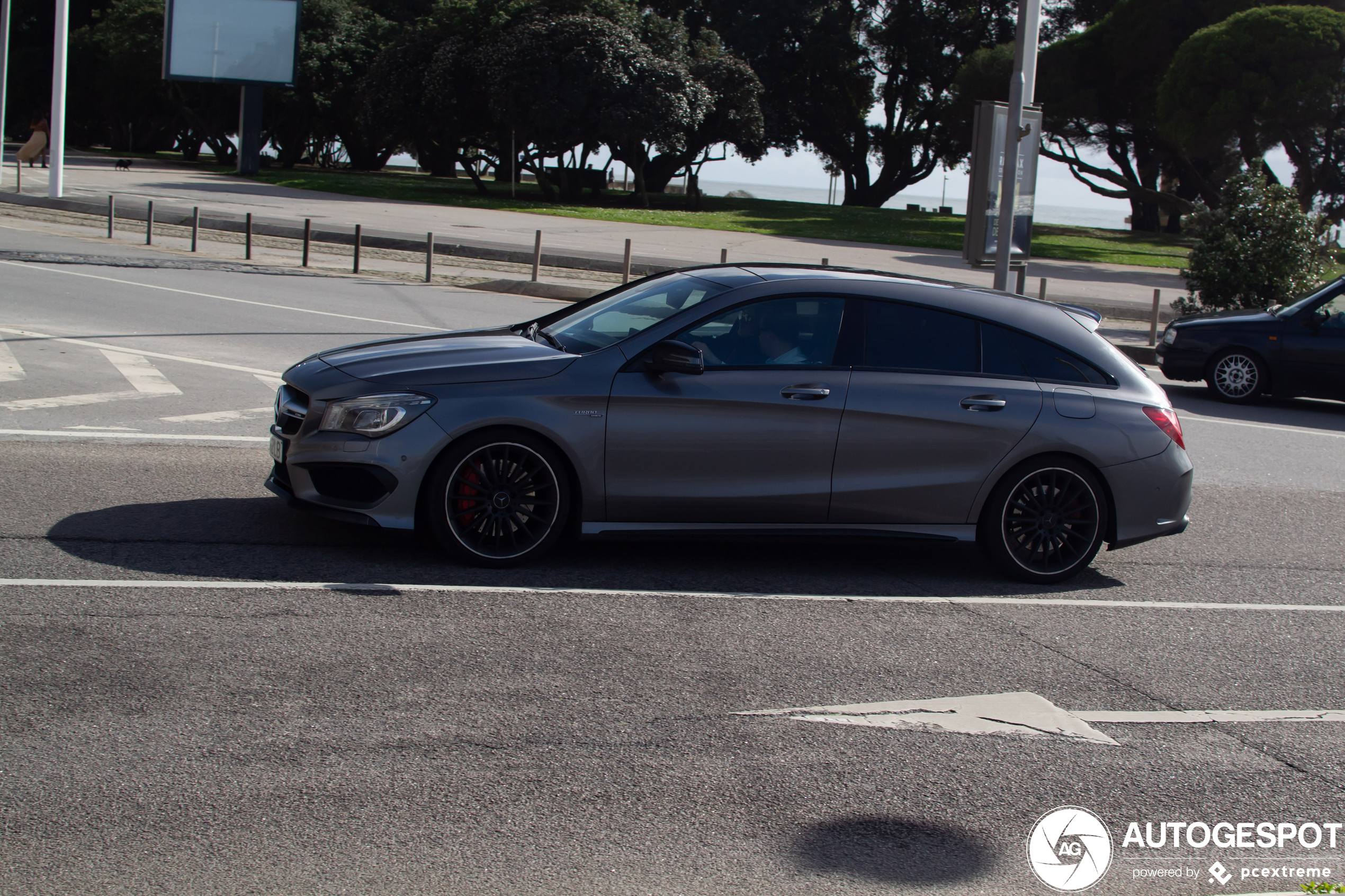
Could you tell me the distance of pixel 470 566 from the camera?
255 inches

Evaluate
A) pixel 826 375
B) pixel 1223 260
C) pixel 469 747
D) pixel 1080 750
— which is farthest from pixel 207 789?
pixel 1223 260

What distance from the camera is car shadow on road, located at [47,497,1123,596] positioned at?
6.33 metres

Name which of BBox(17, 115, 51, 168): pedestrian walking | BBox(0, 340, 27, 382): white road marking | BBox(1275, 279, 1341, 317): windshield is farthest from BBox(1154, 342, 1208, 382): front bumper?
BBox(17, 115, 51, 168): pedestrian walking

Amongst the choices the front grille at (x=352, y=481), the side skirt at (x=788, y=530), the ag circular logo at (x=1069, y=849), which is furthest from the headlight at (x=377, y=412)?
the ag circular logo at (x=1069, y=849)

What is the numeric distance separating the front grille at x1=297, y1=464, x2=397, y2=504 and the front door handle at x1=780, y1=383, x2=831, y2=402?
2.01 meters

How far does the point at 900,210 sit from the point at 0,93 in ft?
140

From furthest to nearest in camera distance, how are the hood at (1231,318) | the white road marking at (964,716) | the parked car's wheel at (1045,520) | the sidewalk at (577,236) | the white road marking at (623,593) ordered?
the sidewalk at (577,236) < the hood at (1231,318) < the parked car's wheel at (1045,520) < the white road marking at (623,593) < the white road marking at (964,716)

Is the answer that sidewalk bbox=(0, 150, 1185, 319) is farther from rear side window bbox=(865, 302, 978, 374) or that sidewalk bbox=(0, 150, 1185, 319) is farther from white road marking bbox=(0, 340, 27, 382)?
rear side window bbox=(865, 302, 978, 374)

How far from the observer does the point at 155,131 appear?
269 ft

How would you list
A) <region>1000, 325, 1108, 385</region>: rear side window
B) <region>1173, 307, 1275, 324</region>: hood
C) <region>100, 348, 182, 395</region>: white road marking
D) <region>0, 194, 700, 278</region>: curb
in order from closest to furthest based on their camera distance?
<region>1000, 325, 1108, 385</region>: rear side window < <region>100, 348, 182, 395</region>: white road marking < <region>1173, 307, 1275, 324</region>: hood < <region>0, 194, 700, 278</region>: curb

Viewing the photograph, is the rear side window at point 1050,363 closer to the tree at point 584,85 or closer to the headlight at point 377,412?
the headlight at point 377,412

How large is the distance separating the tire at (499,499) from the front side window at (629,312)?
2.14 ft

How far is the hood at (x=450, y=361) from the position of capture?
636cm

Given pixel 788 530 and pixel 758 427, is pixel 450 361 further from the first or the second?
pixel 788 530
